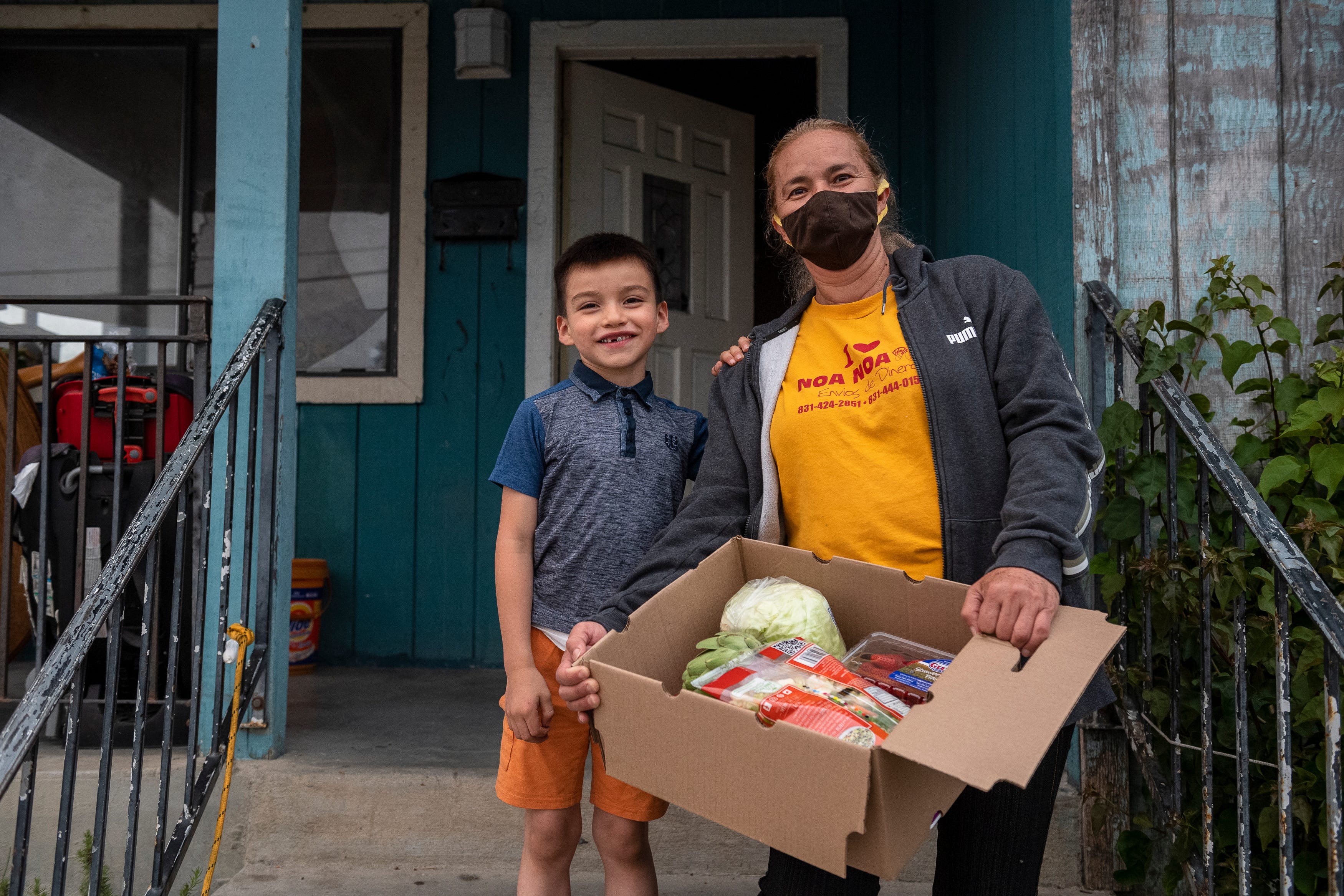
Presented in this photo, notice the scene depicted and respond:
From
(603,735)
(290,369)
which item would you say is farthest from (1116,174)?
(290,369)

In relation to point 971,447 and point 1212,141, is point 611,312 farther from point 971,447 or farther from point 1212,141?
point 1212,141

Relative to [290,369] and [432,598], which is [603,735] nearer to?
[290,369]

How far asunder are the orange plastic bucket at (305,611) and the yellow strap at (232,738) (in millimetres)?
1242

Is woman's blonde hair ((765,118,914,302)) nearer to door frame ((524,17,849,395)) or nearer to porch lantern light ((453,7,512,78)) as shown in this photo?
door frame ((524,17,849,395))

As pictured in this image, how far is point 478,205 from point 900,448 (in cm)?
304

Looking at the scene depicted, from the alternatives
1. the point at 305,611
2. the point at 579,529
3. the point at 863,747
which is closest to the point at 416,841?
the point at 579,529

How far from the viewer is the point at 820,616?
130 centimetres

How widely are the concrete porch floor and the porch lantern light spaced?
9.14 ft

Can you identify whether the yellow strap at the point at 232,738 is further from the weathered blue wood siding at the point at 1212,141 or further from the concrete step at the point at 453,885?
the weathered blue wood siding at the point at 1212,141

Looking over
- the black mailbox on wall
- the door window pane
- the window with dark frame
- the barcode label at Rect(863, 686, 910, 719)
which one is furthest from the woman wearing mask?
the window with dark frame

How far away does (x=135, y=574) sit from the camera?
2902 millimetres

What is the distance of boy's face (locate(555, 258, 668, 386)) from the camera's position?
1.77m

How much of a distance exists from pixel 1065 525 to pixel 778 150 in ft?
2.72

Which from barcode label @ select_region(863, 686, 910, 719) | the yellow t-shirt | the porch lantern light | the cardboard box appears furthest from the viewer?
the porch lantern light
